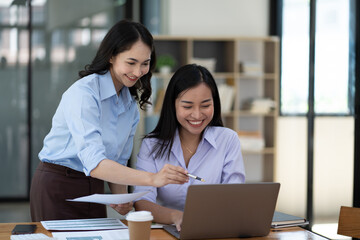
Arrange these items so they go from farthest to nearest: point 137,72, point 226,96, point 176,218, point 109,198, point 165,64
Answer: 1. point 226,96
2. point 165,64
3. point 137,72
4. point 176,218
5. point 109,198

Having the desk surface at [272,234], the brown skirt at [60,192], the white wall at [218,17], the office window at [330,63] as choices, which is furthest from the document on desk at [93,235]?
the white wall at [218,17]

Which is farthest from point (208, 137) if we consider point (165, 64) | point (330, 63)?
point (165, 64)

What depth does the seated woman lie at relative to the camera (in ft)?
7.20

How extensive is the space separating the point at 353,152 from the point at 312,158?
21.4 inches

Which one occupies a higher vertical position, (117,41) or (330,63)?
(330,63)

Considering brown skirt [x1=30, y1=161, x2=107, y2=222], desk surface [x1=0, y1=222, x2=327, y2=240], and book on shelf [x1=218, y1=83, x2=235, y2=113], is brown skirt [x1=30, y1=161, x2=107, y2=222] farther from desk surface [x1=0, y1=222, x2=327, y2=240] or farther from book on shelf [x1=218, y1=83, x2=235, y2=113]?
book on shelf [x1=218, y1=83, x2=235, y2=113]

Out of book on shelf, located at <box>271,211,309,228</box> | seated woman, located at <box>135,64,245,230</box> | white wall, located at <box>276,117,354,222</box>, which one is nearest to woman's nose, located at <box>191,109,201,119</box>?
seated woman, located at <box>135,64,245,230</box>

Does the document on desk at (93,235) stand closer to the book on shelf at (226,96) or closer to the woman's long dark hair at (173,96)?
the woman's long dark hair at (173,96)

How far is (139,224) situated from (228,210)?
31cm

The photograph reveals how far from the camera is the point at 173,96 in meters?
2.26

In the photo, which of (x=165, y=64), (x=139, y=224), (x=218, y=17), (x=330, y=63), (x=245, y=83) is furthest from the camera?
(x=245, y=83)

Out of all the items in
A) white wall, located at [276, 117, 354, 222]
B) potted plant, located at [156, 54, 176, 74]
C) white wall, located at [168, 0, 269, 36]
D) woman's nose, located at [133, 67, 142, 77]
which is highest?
white wall, located at [168, 0, 269, 36]

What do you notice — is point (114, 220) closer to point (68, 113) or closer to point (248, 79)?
point (68, 113)

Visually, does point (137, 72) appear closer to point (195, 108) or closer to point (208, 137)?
point (195, 108)
